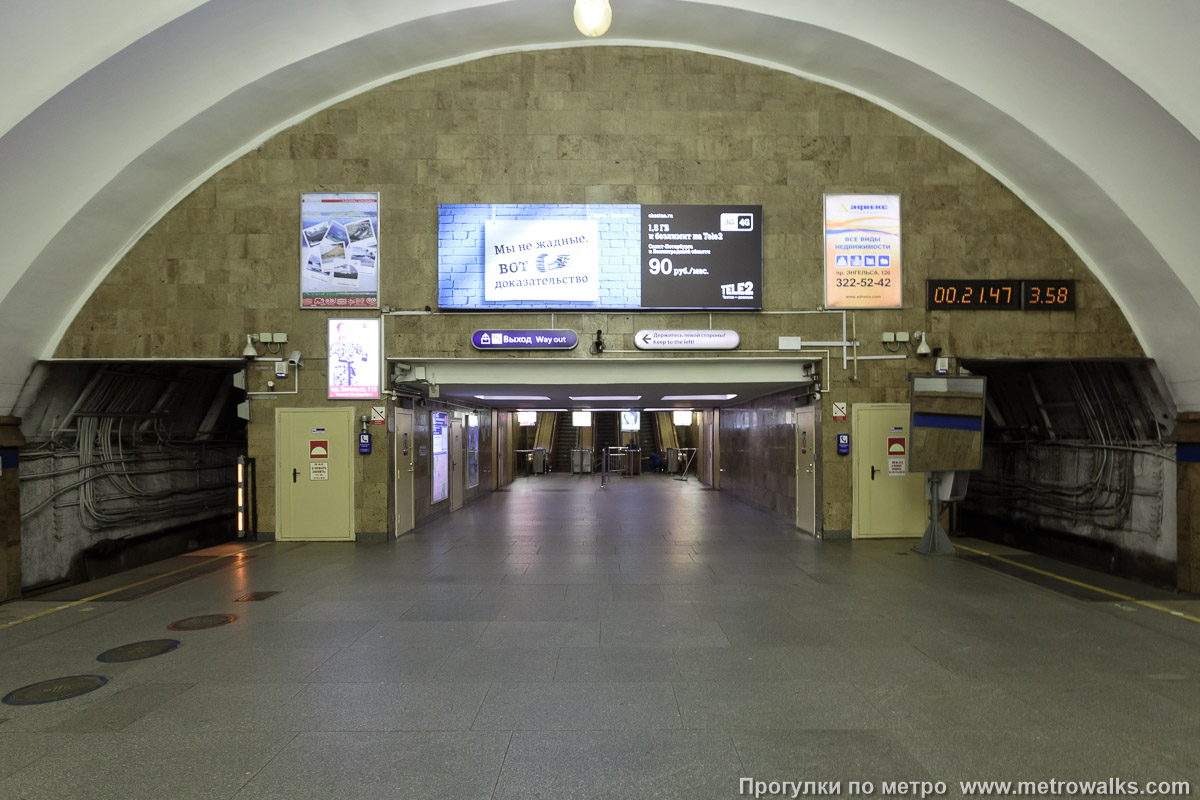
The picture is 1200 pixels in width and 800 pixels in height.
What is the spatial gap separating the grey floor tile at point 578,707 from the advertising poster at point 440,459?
Result: 941 cm

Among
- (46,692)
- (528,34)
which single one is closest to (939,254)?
(528,34)

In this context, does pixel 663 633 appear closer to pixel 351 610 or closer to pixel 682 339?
pixel 351 610

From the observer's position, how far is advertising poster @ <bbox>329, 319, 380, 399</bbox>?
10.3 m

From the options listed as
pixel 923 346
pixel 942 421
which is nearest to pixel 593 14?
pixel 942 421

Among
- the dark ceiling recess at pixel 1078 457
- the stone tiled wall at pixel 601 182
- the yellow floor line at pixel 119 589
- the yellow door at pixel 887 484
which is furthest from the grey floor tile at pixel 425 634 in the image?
the dark ceiling recess at pixel 1078 457

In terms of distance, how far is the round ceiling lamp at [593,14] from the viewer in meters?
4.98

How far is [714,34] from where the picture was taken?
10016 millimetres

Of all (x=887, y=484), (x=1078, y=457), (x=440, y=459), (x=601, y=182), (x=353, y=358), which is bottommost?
(x=887, y=484)

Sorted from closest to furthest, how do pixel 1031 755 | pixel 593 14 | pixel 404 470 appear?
pixel 1031 755, pixel 593 14, pixel 404 470

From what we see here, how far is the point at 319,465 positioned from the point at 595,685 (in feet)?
24.6

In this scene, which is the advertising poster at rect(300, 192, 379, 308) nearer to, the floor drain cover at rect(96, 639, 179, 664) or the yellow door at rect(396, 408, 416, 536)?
the yellow door at rect(396, 408, 416, 536)

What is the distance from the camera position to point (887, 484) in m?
10.4

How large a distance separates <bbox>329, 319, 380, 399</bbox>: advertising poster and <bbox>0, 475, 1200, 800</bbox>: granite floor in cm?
338

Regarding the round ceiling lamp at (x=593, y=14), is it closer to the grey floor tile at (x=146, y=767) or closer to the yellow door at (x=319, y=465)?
the grey floor tile at (x=146, y=767)
